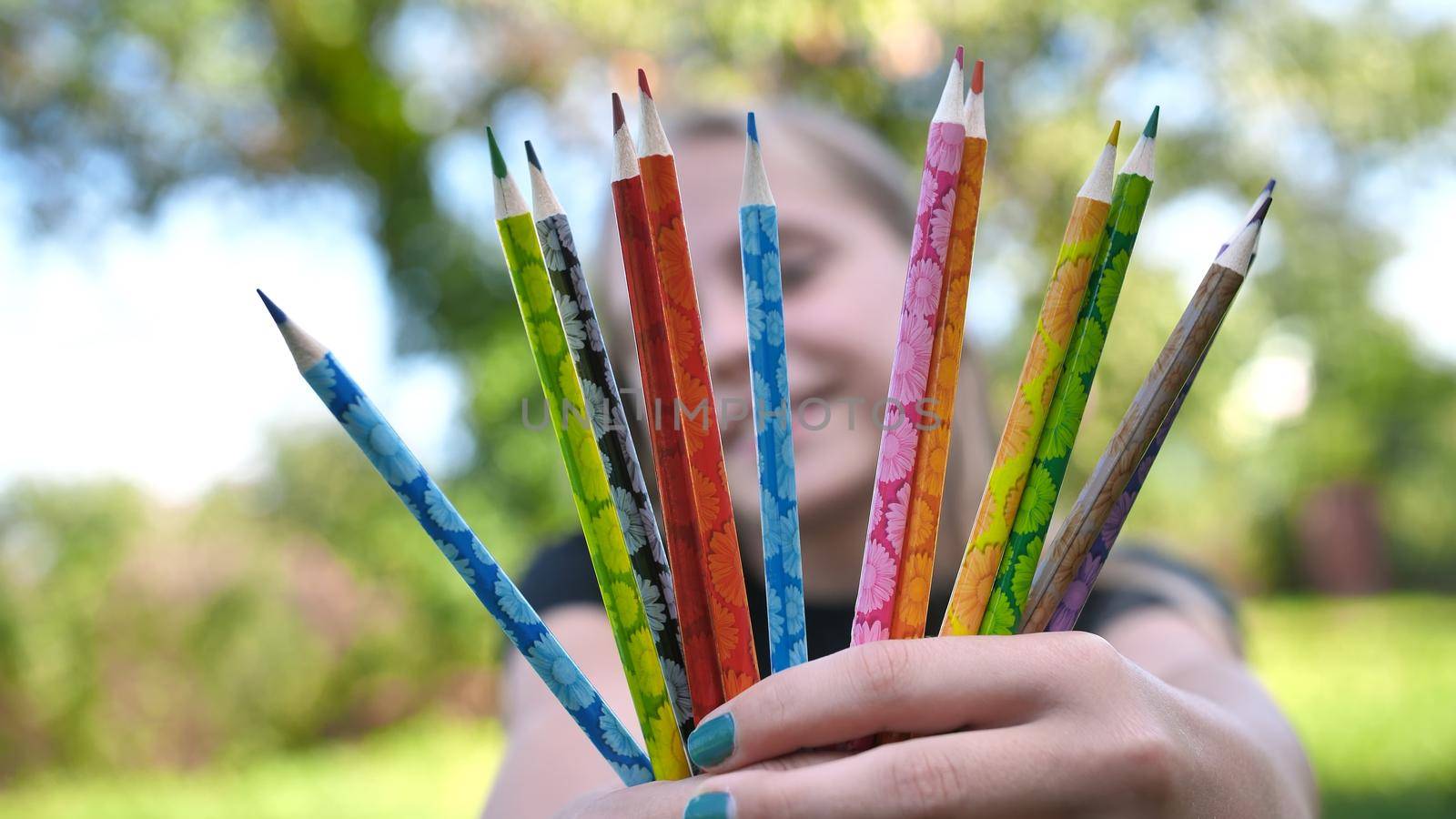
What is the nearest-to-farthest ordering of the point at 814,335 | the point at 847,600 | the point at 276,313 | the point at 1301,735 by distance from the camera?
the point at 276,313
the point at 814,335
the point at 847,600
the point at 1301,735

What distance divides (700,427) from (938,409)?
0.07 m

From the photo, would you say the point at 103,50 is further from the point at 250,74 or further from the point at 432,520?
the point at 432,520

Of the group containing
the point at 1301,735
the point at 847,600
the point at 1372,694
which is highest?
the point at 847,600

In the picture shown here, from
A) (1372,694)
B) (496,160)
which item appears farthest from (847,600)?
(1372,694)

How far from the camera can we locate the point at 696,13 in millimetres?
2879

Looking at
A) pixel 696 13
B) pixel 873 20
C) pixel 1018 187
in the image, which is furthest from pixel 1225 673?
pixel 1018 187

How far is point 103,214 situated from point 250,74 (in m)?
0.80

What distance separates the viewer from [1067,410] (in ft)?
0.98

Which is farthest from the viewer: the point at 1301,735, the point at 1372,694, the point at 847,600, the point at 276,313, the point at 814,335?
the point at 1372,694

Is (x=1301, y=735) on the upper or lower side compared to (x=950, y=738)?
lower

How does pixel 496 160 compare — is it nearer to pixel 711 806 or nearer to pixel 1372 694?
pixel 711 806

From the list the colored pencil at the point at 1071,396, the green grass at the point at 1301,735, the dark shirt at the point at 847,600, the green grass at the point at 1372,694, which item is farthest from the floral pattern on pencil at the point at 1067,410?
the green grass at the point at 1301,735

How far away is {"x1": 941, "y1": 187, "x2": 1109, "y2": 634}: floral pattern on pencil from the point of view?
297mm

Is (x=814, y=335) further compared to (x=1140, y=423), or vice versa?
(x=814, y=335)
